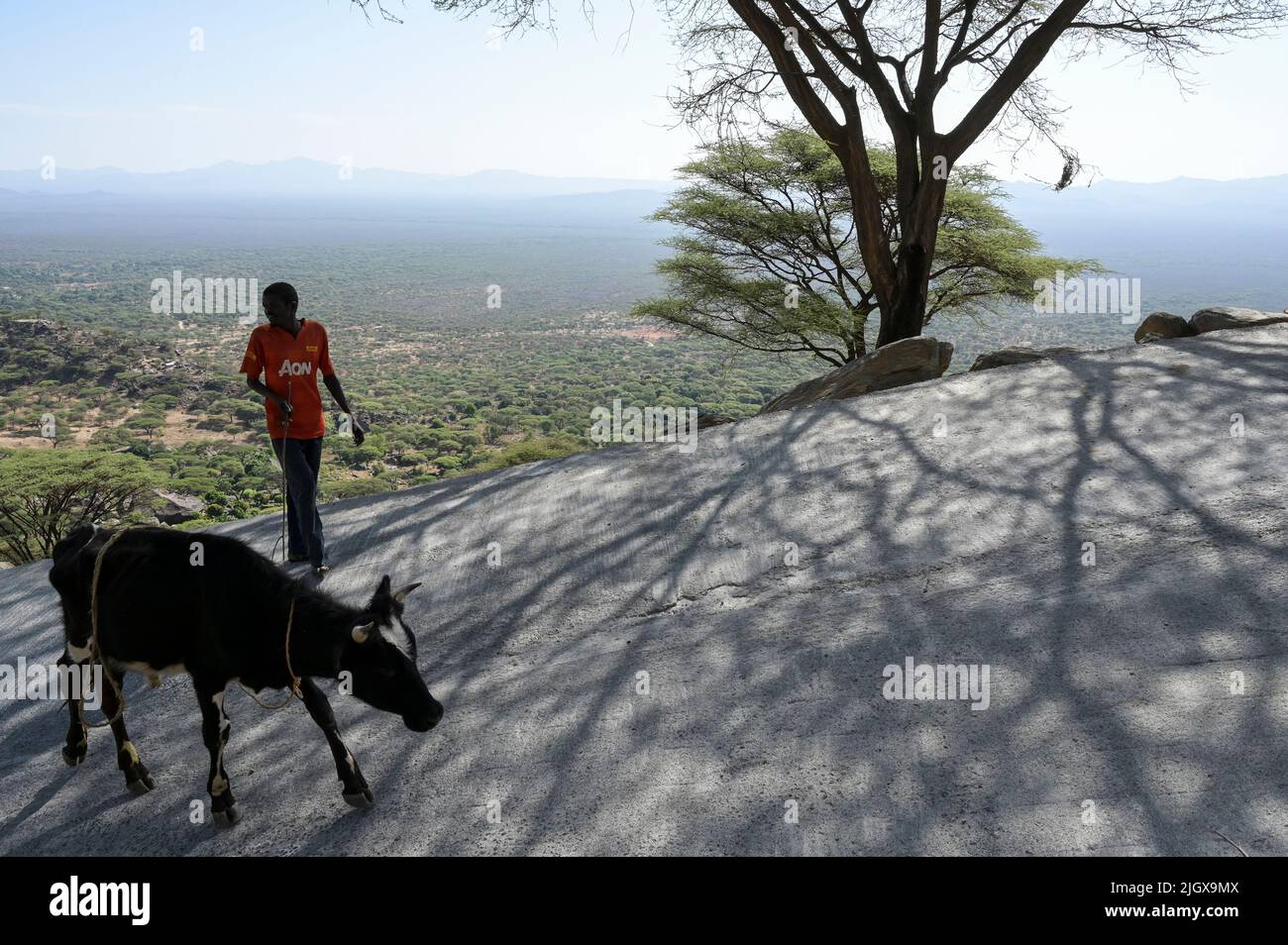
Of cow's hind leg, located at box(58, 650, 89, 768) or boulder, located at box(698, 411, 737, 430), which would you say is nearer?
cow's hind leg, located at box(58, 650, 89, 768)

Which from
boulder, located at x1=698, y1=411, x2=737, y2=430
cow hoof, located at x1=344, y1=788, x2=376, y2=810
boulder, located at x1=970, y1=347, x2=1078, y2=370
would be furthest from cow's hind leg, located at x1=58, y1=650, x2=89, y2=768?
boulder, located at x1=970, y1=347, x2=1078, y2=370

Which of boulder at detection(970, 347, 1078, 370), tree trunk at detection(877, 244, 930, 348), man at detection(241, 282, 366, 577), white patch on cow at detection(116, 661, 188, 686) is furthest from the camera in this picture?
tree trunk at detection(877, 244, 930, 348)

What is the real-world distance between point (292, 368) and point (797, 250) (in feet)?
54.4

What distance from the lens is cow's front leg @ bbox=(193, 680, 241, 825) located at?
11.6ft

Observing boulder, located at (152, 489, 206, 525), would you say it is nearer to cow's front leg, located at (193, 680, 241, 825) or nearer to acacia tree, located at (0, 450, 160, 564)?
acacia tree, located at (0, 450, 160, 564)

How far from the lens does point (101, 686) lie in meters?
3.95

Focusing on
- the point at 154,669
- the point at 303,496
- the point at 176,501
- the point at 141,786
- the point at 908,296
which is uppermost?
the point at 908,296

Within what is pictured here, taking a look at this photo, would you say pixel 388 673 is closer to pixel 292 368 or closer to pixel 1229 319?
pixel 292 368

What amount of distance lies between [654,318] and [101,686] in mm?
19969

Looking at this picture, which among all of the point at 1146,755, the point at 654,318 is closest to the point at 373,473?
the point at 654,318

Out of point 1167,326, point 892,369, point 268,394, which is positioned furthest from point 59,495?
point 1167,326

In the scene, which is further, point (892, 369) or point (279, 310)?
point (892, 369)

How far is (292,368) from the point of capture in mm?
5617
